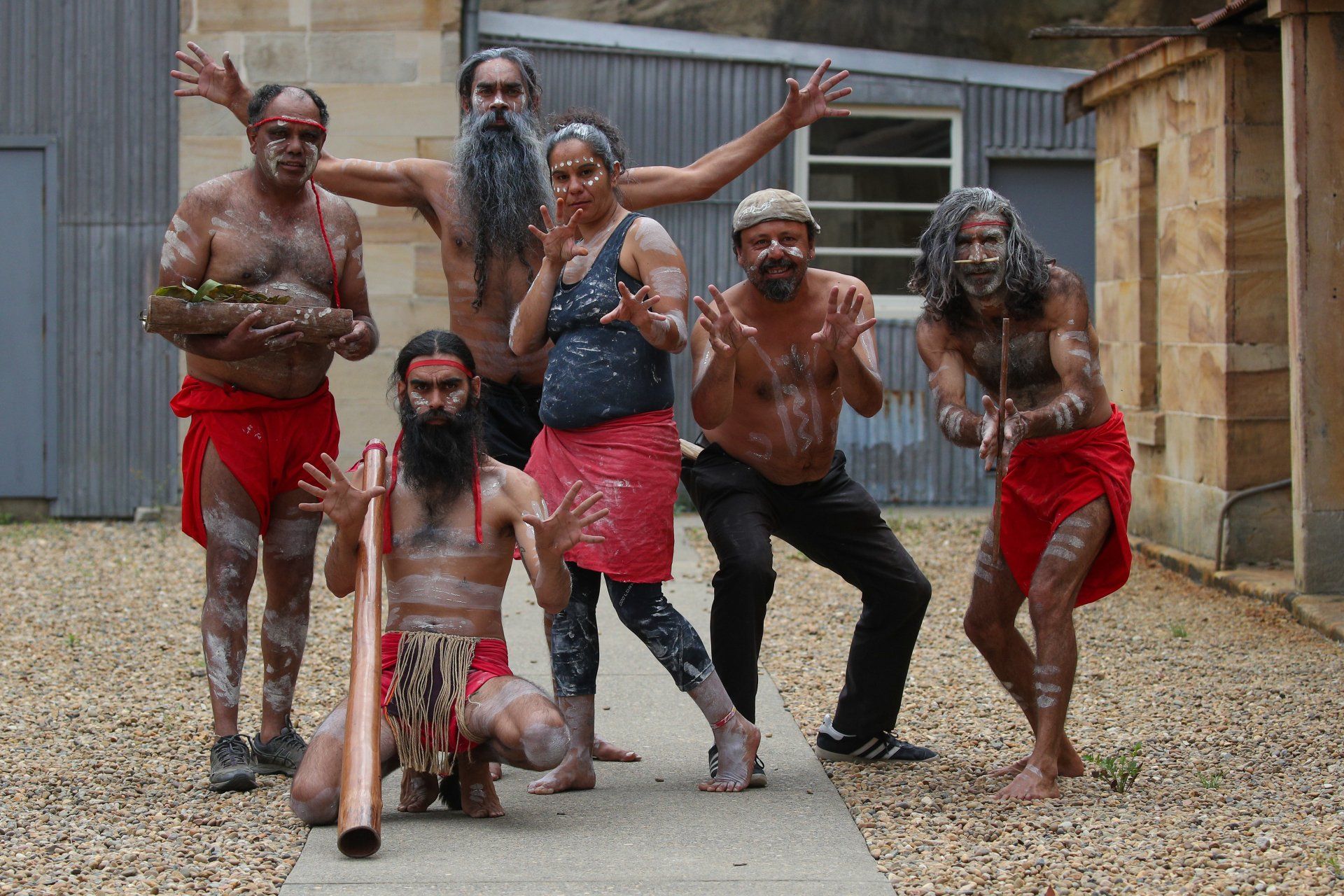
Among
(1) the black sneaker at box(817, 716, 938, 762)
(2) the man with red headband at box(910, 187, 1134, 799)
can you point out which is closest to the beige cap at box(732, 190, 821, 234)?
(2) the man with red headband at box(910, 187, 1134, 799)

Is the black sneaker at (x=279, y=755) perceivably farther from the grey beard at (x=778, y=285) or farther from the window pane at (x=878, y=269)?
the window pane at (x=878, y=269)

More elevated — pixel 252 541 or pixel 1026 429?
pixel 1026 429

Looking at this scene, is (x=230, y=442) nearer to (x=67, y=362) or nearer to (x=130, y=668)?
(x=130, y=668)

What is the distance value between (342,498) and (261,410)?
0.85 meters

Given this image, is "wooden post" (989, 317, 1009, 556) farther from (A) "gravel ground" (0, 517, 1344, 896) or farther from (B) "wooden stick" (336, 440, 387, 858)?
(B) "wooden stick" (336, 440, 387, 858)

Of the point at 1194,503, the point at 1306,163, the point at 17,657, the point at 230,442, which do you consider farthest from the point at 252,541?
the point at 1194,503

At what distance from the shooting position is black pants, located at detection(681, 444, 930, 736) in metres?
4.49

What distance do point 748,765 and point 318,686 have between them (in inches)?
89.1

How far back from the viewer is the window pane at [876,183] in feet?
38.3

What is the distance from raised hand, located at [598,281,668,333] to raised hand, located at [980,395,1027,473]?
96 cm

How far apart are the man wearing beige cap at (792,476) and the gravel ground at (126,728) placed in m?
1.46

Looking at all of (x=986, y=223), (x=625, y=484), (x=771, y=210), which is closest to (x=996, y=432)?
(x=986, y=223)

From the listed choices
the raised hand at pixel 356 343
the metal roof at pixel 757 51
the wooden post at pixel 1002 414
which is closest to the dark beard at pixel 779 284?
the wooden post at pixel 1002 414

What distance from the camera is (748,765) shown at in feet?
14.4
